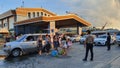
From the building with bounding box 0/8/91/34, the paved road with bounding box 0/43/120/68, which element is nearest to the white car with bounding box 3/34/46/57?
the paved road with bounding box 0/43/120/68

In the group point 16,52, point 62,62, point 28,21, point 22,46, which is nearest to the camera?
point 62,62

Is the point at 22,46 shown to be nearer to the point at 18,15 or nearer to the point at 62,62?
the point at 62,62

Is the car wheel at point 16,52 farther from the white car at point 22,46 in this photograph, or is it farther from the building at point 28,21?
the building at point 28,21

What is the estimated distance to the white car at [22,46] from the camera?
18844mm

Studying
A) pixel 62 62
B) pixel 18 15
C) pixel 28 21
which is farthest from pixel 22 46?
pixel 18 15

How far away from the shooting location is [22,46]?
19266 millimetres

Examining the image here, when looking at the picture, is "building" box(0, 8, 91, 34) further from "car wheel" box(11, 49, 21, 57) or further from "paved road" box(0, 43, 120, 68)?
"paved road" box(0, 43, 120, 68)

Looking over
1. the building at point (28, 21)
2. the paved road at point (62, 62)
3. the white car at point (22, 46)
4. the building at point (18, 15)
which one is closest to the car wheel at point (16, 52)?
the white car at point (22, 46)

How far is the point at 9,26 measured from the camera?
197ft

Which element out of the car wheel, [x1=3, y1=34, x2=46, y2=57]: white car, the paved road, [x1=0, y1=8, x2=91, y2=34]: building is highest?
[x1=0, y1=8, x2=91, y2=34]: building

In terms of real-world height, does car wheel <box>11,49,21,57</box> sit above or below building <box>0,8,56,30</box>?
below

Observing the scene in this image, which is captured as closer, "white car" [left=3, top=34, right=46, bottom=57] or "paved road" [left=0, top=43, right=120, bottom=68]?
"paved road" [left=0, top=43, right=120, bottom=68]

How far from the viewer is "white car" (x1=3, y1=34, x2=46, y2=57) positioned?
61.8ft

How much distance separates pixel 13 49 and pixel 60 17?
76.3 ft
